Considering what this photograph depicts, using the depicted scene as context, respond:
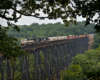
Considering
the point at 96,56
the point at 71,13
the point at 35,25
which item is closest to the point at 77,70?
the point at 96,56

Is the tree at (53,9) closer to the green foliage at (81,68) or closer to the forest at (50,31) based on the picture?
the green foliage at (81,68)

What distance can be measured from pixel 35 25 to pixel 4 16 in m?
117

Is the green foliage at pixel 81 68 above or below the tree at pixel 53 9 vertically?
below

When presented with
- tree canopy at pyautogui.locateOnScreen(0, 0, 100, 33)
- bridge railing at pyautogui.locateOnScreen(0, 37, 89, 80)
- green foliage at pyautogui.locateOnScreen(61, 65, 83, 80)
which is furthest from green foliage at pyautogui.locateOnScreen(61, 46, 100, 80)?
tree canopy at pyautogui.locateOnScreen(0, 0, 100, 33)

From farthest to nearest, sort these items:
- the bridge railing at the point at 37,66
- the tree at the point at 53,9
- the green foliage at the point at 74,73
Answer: the green foliage at the point at 74,73 → the bridge railing at the point at 37,66 → the tree at the point at 53,9

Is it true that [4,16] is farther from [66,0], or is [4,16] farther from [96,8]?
[96,8]

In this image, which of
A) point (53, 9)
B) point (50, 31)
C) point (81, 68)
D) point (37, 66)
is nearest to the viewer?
point (53, 9)

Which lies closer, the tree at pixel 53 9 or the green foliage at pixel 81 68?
the tree at pixel 53 9

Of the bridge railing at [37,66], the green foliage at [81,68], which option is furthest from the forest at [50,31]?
the green foliage at [81,68]

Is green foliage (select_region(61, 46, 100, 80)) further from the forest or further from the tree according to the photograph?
the forest

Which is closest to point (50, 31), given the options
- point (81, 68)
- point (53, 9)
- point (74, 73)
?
point (81, 68)

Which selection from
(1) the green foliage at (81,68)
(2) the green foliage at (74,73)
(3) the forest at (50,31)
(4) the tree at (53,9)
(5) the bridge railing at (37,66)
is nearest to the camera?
(4) the tree at (53,9)

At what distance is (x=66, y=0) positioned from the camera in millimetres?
5539

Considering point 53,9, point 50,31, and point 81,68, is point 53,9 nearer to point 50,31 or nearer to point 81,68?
point 81,68
